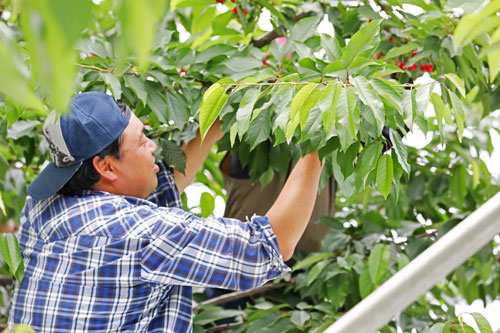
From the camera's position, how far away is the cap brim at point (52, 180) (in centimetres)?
124

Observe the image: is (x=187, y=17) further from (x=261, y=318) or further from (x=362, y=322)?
(x=362, y=322)

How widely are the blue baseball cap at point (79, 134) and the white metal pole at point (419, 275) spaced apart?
687 millimetres

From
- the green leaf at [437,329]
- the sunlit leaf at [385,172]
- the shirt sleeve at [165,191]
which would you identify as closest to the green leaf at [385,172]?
the sunlit leaf at [385,172]

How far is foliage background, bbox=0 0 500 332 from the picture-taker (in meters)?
0.66

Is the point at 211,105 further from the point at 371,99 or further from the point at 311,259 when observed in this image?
the point at 311,259

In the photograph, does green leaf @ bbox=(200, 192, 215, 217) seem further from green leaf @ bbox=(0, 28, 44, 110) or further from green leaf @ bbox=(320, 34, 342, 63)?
green leaf @ bbox=(0, 28, 44, 110)

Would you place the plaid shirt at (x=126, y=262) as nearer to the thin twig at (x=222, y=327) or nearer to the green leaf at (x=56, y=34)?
the thin twig at (x=222, y=327)

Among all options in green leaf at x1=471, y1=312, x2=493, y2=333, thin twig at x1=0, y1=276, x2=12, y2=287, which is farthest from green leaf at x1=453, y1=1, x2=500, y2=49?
thin twig at x1=0, y1=276, x2=12, y2=287

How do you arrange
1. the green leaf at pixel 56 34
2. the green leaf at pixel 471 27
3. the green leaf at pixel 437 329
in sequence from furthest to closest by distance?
1. the green leaf at pixel 437 329
2. the green leaf at pixel 471 27
3. the green leaf at pixel 56 34

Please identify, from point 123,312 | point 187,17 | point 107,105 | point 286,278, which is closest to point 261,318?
point 286,278

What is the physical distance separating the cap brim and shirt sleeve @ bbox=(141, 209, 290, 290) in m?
0.24

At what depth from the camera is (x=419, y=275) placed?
68 cm

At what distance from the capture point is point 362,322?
25.6 inches

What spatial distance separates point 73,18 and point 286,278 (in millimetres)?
1581
